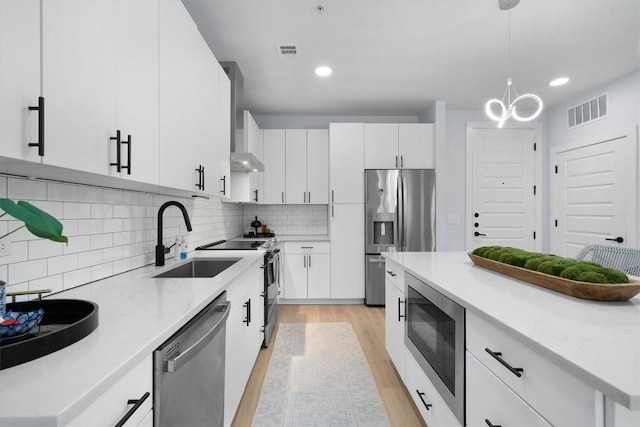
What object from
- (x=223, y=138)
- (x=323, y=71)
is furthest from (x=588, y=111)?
(x=223, y=138)

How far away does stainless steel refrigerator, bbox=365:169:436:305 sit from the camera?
4.05 metres

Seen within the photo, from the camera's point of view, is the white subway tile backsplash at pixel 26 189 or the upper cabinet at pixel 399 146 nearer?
the white subway tile backsplash at pixel 26 189

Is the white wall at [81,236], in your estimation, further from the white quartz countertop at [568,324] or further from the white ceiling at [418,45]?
the white quartz countertop at [568,324]

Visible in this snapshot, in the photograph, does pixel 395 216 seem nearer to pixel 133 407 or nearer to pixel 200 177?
pixel 200 177

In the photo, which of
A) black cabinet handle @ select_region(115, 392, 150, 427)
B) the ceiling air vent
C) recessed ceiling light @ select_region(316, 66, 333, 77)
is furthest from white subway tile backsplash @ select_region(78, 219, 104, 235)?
recessed ceiling light @ select_region(316, 66, 333, 77)

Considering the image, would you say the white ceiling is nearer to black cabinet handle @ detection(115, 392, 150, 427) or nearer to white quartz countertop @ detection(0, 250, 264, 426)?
white quartz countertop @ detection(0, 250, 264, 426)

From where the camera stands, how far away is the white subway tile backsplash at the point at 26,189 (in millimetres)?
1110

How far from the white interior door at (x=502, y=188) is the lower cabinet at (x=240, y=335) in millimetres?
3341

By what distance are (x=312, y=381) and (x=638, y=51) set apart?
4.02 m

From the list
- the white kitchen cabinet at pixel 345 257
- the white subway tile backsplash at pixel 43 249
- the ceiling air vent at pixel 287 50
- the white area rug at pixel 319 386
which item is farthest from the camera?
the white kitchen cabinet at pixel 345 257

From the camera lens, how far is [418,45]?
8.97ft

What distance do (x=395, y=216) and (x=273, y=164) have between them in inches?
70.0

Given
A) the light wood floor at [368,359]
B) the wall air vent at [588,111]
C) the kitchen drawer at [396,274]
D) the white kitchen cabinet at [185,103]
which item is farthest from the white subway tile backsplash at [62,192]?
the wall air vent at [588,111]

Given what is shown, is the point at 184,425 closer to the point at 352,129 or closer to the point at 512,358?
the point at 512,358
